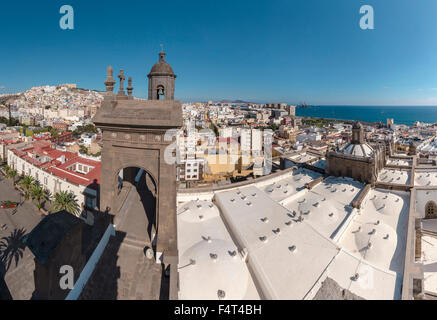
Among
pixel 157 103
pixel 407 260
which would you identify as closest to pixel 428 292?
pixel 407 260

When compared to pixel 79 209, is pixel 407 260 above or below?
above

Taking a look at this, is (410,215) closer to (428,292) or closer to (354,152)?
(428,292)

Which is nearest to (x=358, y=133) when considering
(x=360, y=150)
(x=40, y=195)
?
(x=360, y=150)

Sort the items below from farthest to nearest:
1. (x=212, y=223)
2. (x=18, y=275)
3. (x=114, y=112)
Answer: (x=18, y=275) → (x=212, y=223) → (x=114, y=112)

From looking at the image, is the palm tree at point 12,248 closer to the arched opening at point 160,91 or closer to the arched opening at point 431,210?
the arched opening at point 160,91

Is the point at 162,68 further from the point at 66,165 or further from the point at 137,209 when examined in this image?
the point at 66,165

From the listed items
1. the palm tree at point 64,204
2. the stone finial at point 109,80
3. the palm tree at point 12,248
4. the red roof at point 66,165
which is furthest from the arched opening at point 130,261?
the red roof at point 66,165
